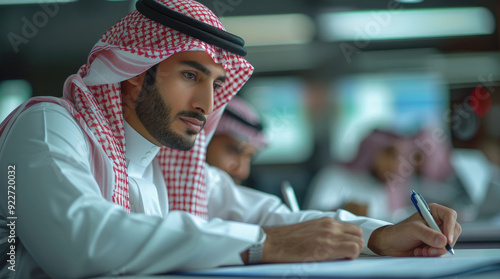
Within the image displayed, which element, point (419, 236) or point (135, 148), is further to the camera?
point (135, 148)

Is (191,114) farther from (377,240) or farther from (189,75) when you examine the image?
(377,240)

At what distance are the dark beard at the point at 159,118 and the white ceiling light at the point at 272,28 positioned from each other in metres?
4.62

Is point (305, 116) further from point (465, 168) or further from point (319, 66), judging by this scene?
point (465, 168)

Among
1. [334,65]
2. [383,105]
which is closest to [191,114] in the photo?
[334,65]

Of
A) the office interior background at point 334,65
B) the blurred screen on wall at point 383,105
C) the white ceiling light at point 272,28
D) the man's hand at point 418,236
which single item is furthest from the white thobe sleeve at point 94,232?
the blurred screen on wall at point 383,105

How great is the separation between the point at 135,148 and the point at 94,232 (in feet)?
2.09

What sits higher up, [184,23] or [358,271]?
[184,23]

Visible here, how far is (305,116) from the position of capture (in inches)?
250

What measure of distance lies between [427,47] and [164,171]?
5.60m

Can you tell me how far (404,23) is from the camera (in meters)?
6.47

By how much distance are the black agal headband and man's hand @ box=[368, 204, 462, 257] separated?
654 millimetres

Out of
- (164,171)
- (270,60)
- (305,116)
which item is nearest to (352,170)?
(305,116)

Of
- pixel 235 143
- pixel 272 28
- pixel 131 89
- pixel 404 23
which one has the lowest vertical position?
pixel 235 143

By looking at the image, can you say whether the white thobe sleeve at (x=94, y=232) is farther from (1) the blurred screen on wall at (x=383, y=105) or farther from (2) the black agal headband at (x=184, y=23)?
(1) the blurred screen on wall at (x=383, y=105)
